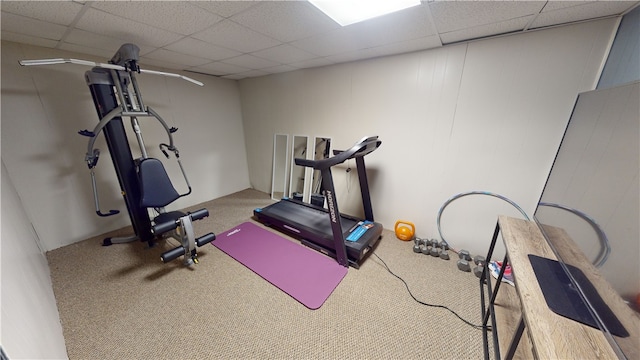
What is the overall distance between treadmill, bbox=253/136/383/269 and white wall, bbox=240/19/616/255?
0.38m

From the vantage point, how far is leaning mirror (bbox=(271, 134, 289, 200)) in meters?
3.76

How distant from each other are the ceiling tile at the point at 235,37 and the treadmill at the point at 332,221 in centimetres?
119

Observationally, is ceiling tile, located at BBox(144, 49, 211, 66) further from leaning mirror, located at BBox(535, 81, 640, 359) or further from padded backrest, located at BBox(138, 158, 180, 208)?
leaning mirror, located at BBox(535, 81, 640, 359)

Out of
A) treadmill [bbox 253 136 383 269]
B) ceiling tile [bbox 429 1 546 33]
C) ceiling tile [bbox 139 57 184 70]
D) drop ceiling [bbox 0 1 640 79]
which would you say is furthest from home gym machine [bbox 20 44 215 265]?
ceiling tile [bbox 429 1 546 33]

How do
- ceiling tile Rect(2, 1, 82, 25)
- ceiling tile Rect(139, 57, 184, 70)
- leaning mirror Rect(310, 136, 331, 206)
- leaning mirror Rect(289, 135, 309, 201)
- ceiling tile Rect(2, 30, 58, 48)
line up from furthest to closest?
1. leaning mirror Rect(289, 135, 309, 201)
2. leaning mirror Rect(310, 136, 331, 206)
3. ceiling tile Rect(139, 57, 184, 70)
4. ceiling tile Rect(2, 30, 58, 48)
5. ceiling tile Rect(2, 1, 82, 25)

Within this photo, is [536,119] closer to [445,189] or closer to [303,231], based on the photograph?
[445,189]

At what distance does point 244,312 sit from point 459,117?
8.80 feet

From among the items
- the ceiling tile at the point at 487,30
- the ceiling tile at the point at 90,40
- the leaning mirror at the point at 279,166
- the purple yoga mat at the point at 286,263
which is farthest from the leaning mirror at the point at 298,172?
the ceiling tile at the point at 90,40

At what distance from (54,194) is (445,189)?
14.6 feet

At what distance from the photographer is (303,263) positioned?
220cm

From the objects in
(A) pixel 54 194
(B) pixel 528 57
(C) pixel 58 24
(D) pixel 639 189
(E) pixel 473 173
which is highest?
(C) pixel 58 24

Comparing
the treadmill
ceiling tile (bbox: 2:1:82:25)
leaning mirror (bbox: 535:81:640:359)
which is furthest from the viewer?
the treadmill

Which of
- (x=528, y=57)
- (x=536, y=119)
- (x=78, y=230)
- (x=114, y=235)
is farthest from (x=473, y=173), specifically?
(x=78, y=230)

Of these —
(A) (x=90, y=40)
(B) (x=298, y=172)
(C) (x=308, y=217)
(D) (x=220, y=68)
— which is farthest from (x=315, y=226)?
(A) (x=90, y=40)
